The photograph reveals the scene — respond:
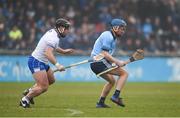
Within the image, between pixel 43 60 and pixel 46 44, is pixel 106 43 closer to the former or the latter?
pixel 46 44

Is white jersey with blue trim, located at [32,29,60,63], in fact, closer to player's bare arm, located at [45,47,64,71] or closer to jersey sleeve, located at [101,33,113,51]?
player's bare arm, located at [45,47,64,71]

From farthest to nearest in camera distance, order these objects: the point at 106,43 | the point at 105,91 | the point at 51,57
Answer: the point at 105,91, the point at 106,43, the point at 51,57

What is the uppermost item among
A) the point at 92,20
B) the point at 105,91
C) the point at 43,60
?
the point at 92,20

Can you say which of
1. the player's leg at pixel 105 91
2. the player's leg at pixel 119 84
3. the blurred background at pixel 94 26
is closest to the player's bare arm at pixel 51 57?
the player's leg at pixel 105 91

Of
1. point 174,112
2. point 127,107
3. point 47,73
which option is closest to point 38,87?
point 47,73

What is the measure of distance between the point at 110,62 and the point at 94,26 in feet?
55.3

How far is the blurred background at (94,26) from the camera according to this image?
3466cm

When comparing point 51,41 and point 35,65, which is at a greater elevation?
point 51,41

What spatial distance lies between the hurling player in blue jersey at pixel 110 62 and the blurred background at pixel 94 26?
15.0 metres

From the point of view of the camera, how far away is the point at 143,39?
36469 mm

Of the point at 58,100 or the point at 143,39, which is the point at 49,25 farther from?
the point at 58,100

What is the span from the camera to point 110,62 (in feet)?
63.8

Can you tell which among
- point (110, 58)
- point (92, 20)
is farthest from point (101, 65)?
point (92, 20)

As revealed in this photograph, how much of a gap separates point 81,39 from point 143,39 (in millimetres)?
3311
